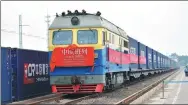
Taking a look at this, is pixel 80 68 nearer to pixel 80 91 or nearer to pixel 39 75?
pixel 80 91

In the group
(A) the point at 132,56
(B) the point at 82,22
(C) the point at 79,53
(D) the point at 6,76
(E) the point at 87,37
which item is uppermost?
(B) the point at 82,22

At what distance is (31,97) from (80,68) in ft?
9.24

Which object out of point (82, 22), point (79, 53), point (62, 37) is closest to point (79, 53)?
point (79, 53)

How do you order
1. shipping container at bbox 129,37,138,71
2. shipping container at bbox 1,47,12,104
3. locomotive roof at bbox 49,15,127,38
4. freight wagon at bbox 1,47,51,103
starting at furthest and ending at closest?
shipping container at bbox 129,37,138,71
locomotive roof at bbox 49,15,127,38
freight wagon at bbox 1,47,51,103
shipping container at bbox 1,47,12,104

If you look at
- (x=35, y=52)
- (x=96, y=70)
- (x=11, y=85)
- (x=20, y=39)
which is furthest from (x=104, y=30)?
(x=20, y=39)

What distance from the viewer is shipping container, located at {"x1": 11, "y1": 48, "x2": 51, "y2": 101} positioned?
17322 millimetres

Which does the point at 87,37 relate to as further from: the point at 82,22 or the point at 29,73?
the point at 29,73

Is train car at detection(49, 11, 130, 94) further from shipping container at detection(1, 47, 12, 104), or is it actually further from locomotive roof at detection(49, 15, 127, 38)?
shipping container at detection(1, 47, 12, 104)

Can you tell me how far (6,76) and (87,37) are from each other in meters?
3.91

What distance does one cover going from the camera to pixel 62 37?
18234mm

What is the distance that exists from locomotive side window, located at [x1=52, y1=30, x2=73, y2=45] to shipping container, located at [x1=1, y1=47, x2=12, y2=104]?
2.33 metres

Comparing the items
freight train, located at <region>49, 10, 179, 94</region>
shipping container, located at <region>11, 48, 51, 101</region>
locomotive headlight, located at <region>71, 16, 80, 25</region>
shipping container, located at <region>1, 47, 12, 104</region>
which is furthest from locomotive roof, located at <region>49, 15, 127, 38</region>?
shipping container, located at <region>1, 47, 12, 104</region>

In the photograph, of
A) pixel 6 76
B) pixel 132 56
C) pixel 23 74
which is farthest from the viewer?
pixel 132 56

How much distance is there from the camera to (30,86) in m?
18.7
